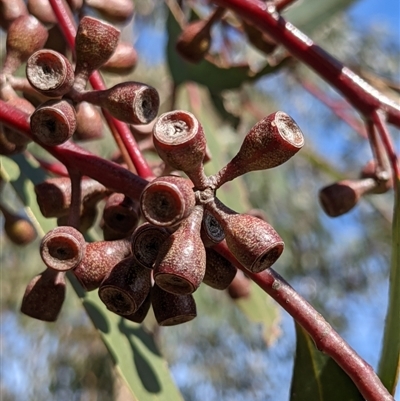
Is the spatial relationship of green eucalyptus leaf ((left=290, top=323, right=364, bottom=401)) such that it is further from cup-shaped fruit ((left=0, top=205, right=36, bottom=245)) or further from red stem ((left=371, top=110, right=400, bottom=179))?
cup-shaped fruit ((left=0, top=205, right=36, bottom=245))

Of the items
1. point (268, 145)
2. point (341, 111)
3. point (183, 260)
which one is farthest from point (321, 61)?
point (341, 111)

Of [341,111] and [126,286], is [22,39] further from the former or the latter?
[341,111]

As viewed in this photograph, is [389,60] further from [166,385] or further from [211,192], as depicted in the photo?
[211,192]

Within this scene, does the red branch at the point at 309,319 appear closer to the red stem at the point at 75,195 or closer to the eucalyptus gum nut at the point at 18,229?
the red stem at the point at 75,195

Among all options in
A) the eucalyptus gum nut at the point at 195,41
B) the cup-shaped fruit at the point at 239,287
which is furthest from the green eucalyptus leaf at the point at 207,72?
the cup-shaped fruit at the point at 239,287

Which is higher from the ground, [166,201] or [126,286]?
[166,201]

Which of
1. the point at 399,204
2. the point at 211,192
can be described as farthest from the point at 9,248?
the point at 211,192
